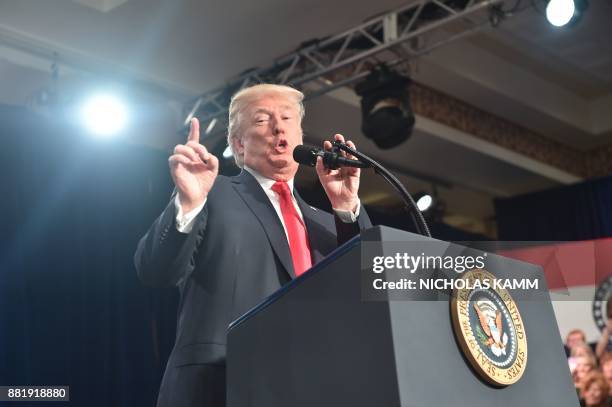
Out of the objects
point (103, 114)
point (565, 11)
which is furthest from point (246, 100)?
point (103, 114)

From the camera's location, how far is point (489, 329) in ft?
3.72

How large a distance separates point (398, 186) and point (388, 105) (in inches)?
128

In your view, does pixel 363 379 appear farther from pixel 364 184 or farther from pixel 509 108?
pixel 364 184

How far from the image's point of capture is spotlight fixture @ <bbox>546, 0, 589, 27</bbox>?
3930mm

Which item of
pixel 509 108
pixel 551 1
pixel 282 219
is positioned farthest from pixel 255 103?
pixel 509 108

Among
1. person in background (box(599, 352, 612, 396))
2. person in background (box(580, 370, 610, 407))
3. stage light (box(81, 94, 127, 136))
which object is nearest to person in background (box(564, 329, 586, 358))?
person in background (box(599, 352, 612, 396))

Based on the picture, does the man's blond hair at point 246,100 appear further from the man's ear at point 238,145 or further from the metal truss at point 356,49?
the metal truss at point 356,49

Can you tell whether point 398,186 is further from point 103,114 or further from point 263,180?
point 103,114

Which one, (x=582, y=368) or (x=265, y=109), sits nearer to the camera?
(x=265, y=109)

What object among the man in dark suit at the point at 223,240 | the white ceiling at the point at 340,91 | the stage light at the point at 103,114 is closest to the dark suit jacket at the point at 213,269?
the man in dark suit at the point at 223,240

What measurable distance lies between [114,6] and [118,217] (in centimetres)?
142

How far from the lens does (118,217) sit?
5.22 metres

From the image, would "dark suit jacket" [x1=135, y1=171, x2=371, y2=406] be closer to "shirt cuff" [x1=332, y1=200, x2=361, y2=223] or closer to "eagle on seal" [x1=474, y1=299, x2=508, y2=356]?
"shirt cuff" [x1=332, y1=200, x2=361, y2=223]

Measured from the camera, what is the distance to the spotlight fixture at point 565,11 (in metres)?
3.93
